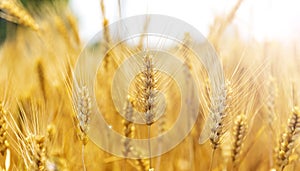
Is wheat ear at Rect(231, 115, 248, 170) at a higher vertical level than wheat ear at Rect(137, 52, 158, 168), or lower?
lower

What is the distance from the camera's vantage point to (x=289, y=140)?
26.8 inches

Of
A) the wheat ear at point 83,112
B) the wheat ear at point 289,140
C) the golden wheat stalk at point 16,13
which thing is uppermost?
the golden wheat stalk at point 16,13

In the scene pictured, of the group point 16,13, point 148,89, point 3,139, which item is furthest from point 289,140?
point 16,13

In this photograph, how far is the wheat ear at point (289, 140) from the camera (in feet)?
2.20

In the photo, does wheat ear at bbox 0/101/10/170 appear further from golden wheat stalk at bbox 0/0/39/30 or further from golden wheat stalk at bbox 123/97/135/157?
golden wheat stalk at bbox 0/0/39/30

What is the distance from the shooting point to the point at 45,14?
136 centimetres

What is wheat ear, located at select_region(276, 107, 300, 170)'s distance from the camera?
0.67 meters

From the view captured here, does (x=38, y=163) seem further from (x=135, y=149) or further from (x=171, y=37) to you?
(x=171, y=37)

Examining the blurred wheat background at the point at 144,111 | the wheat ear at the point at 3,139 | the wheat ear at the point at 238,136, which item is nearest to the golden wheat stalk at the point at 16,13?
the blurred wheat background at the point at 144,111

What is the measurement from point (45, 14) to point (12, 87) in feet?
1.78

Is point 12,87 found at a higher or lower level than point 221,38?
lower

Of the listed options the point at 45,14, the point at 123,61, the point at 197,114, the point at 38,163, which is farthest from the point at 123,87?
the point at 45,14

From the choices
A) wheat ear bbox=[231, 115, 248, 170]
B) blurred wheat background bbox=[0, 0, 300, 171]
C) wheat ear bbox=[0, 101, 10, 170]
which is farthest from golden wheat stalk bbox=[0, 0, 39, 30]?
wheat ear bbox=[231, 115, 248, 170]

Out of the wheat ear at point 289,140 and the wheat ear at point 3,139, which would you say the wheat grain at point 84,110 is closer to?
the wheat ear at point 3,139
